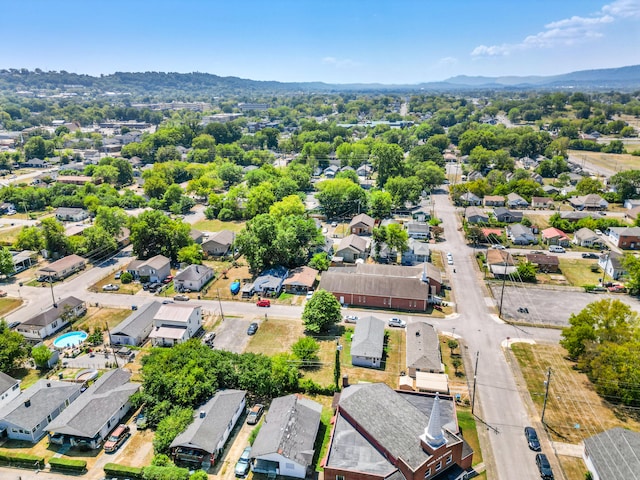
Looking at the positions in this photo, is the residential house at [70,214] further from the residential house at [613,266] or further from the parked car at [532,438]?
the residential house at [613,266]

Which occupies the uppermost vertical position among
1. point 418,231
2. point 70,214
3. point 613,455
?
point 70,214

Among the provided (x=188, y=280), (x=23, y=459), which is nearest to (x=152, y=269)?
(x=188, y=280)

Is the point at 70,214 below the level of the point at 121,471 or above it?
above

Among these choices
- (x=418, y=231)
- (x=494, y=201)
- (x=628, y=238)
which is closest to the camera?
(x=628, y=238)

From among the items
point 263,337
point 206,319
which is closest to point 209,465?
point 263,337

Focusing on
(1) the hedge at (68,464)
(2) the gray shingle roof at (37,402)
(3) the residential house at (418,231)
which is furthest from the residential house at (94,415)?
(3) the residential house at (418,231)

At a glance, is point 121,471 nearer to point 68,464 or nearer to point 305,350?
point 68,464
